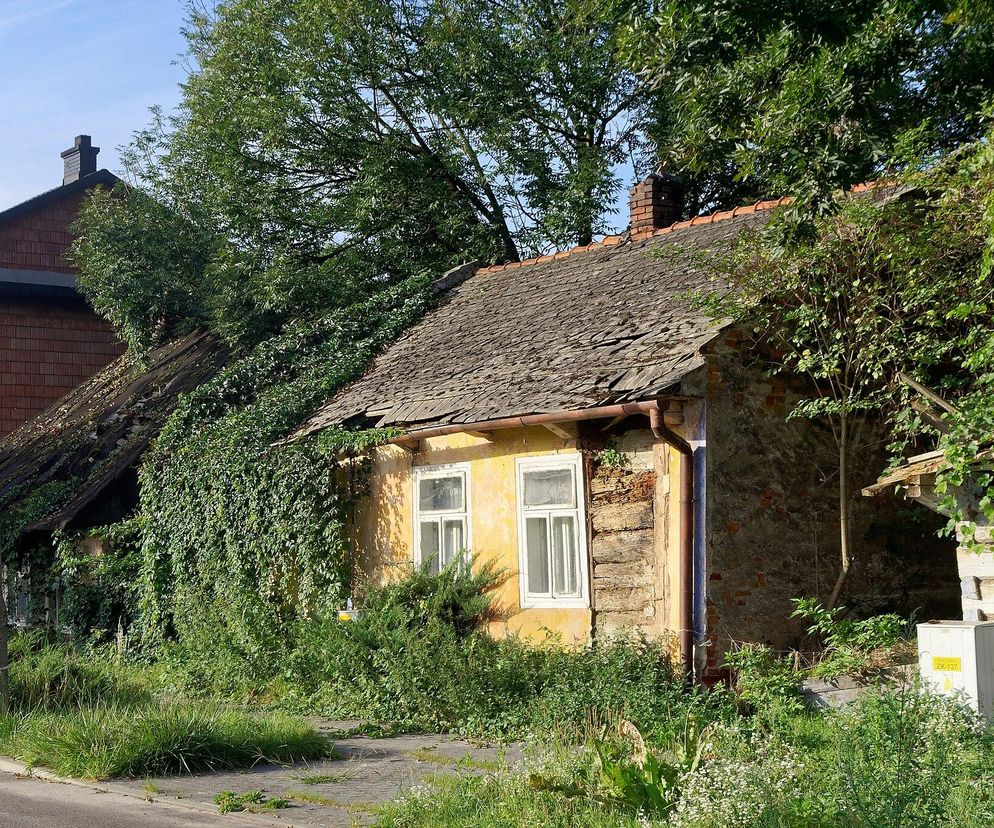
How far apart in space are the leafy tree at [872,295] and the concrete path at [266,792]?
4.69 meters

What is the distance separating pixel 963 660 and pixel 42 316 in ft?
67.4

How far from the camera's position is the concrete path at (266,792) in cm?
745

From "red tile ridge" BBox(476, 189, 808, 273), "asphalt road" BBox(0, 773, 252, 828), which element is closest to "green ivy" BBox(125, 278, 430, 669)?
"red tile ridge" BBox(476, 189, 808, 273)

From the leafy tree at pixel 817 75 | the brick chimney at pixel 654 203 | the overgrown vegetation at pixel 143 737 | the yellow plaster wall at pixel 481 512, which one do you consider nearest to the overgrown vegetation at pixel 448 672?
the yellow plaster wall at pixel 481 512

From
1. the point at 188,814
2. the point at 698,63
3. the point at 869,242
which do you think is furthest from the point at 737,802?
the point at 698,63

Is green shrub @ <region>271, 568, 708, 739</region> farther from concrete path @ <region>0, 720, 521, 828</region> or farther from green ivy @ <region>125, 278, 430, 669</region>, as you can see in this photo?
green ivy @ <region>125, 278, 430, 669</region>

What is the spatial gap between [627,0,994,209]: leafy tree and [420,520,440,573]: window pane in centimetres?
524

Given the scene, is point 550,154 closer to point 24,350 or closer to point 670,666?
point 24,350

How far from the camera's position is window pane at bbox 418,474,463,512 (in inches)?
528

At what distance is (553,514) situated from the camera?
12242 mm

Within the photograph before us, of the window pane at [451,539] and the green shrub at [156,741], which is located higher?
the window pane at [451,539]

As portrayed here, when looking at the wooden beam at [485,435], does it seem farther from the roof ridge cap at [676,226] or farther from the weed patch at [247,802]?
the weed patch at [247,802]

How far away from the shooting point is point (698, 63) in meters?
10.8

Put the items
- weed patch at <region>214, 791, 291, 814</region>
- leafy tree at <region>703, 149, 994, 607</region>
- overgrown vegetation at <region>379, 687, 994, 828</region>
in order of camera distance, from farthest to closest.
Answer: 1. leafy tree at <region>703, 149, 994, 607</region>
2. weed patch at <region>214, 791, 291, 814</region>
3. overgrown vegetation at <region>379, 687, 994, 828</region>
